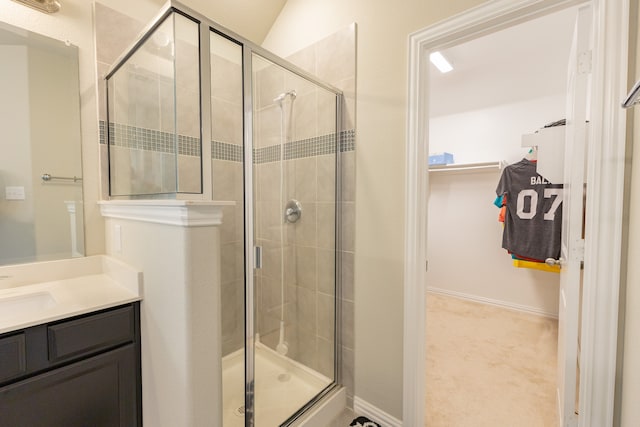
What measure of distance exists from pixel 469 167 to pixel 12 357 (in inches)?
155

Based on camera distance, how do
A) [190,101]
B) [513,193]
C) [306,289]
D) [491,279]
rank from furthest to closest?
[491,279]
[513,193]
[306,289]
[190,101]

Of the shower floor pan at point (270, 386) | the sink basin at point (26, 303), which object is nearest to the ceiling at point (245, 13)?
the sink basin at point (26, 303)

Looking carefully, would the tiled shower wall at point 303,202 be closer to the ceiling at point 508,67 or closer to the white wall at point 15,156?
the white wall at point 15,156

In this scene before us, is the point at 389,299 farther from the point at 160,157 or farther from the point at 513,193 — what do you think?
the point at 513,193

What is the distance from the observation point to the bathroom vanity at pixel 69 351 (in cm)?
102

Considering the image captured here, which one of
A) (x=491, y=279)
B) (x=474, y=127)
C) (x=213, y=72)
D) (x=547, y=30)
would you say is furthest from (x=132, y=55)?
(x=491, y=279)

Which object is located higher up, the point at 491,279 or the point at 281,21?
the point at 281,21

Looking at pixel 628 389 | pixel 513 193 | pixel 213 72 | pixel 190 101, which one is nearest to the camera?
pixel 628 389

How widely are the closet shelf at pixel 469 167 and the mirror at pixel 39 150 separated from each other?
3.54m

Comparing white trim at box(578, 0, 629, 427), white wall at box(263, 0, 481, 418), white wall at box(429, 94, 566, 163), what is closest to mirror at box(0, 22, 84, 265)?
white wall at box(263, 0, 481, 418)

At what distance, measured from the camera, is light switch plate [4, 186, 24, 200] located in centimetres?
139

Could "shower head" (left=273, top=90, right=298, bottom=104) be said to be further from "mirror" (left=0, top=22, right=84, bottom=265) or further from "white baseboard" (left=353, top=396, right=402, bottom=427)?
"white baseboard" (left=353, top=396, right=402, bottom=427)

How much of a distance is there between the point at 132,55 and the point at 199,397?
157 centimetres

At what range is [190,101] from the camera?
1105mm
